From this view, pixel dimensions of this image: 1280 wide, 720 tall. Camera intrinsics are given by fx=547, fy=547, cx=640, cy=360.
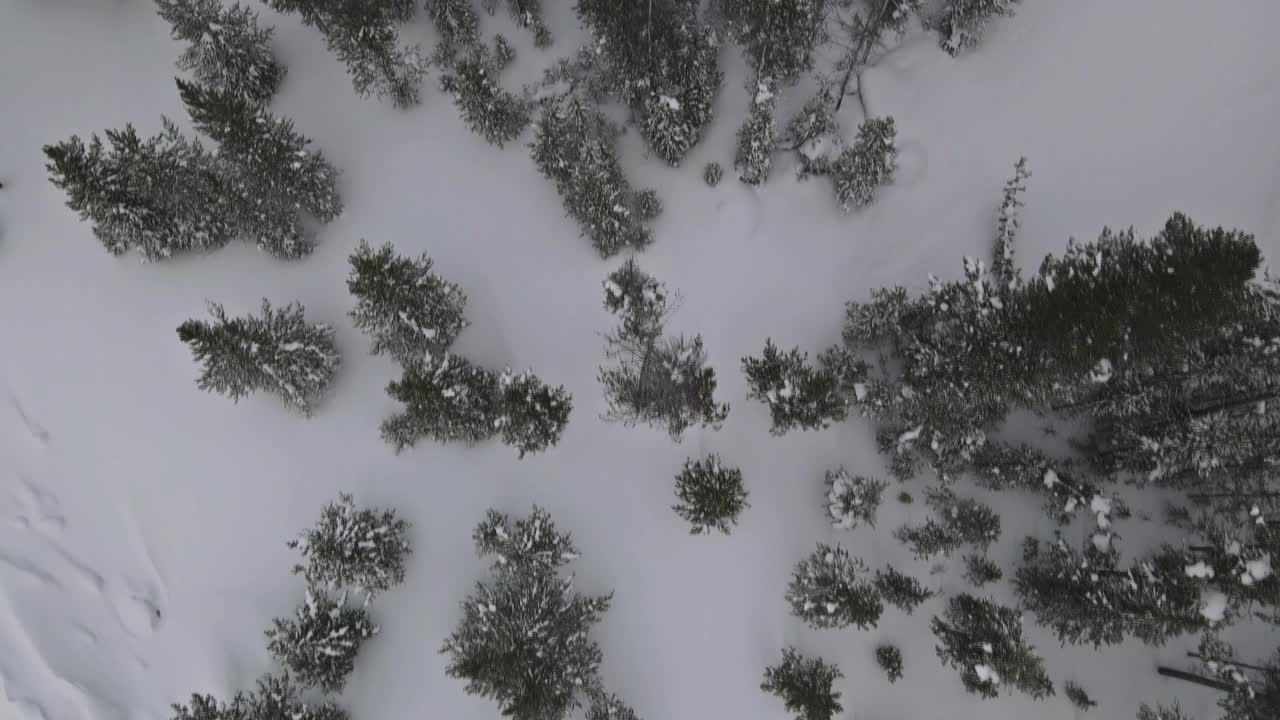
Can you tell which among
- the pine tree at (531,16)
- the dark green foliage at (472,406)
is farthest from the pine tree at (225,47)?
the dark green foliage at (472,406)

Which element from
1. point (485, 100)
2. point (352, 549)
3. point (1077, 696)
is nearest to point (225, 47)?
point (485, 100)

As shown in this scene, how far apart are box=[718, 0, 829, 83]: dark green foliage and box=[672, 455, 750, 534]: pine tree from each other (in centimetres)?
1441

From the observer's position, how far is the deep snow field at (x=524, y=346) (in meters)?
16.9

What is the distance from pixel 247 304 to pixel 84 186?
15.9ft

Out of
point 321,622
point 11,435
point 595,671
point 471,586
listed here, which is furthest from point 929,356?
point 11,435

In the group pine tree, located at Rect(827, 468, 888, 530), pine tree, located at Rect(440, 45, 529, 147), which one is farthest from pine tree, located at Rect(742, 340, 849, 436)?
pine tree, located at Rect(440, 45, 529, 147)

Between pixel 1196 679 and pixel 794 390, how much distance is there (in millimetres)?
16690

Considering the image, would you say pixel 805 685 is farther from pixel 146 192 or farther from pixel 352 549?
pixel 146 192

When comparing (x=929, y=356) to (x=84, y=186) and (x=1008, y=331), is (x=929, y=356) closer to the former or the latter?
(x=1008, y=331)

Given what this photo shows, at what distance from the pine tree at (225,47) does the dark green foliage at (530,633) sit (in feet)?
55.2

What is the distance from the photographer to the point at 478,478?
58.7 ft

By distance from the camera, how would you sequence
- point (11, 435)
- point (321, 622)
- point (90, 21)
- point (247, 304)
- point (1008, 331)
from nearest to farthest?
1. point (1008, 331)
2. point (321, 622)
3. point (11, 435)
4. point (247, 304)
5. point (90, 21)

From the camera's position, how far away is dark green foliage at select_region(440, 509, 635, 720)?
1488 centimetres

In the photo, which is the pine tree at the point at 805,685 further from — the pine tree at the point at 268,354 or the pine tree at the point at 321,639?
the pine tree at the point at 268,354
